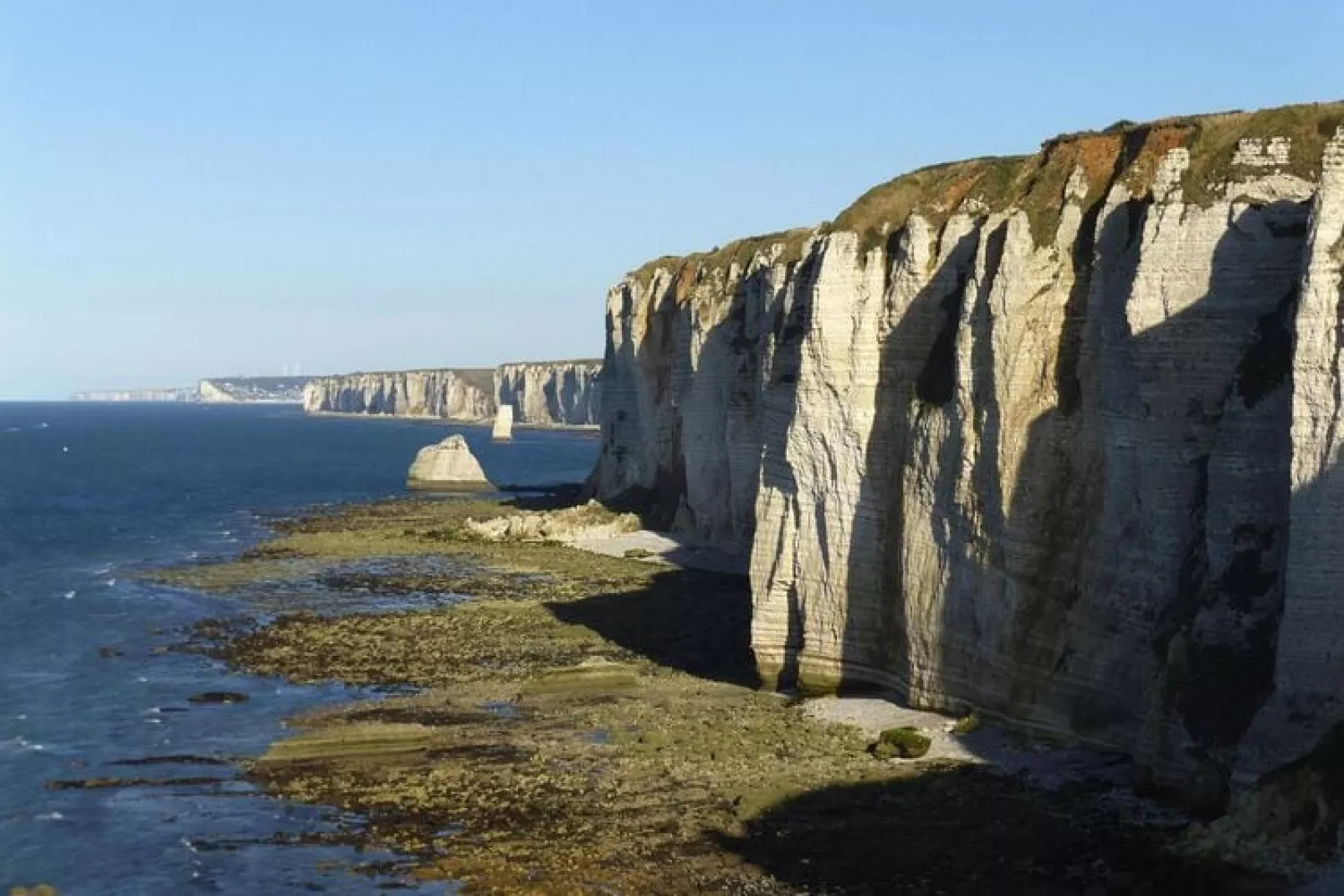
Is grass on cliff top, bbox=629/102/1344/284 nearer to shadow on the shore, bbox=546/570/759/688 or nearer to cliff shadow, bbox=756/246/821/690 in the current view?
cliff shadow, bbox=756/246/821/690

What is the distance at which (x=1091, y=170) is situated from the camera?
3731 centimetres

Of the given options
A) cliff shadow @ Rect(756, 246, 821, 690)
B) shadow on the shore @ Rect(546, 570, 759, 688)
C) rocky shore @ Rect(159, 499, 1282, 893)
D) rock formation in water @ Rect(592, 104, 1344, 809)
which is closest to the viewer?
rocky shore @ Rect(159, 499, 1282, 893)

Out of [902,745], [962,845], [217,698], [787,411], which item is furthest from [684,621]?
[962,845]

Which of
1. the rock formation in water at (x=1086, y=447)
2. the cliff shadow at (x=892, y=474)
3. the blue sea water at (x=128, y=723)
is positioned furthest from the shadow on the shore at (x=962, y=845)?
the cliff shadow at (x=892, y=474)

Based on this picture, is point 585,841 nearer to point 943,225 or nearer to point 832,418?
point 832,418

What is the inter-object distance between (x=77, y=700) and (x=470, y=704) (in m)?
12.2

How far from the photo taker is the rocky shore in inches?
1069

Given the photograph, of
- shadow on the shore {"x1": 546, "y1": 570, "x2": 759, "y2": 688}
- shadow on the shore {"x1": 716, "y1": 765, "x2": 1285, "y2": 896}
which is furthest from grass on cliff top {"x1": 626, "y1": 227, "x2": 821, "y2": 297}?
shadow on the shore {"x1": 716, "y1": 765, "x2": 1285, "y2": 896}

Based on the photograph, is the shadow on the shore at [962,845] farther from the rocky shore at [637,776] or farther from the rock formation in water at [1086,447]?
the rock formation in water at [1086,447]

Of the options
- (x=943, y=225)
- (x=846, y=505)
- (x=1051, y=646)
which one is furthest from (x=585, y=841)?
(x=943, y=225)

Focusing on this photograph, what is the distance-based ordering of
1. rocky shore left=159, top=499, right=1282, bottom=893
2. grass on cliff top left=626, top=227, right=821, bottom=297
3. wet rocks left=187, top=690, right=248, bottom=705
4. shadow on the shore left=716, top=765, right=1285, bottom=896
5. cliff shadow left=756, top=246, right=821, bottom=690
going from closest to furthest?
shadow on the shore left=716, top=765, right=1285, bottom=896
rocky shore left=159, top=499, right=1282, bottom=893
cliff shadow left=756, top=246, right=821, bottom=690
wet rocks left=187, top=690, right=248, bottom=705
grass on cliff top left=626, top=227, right=821, bottom=297

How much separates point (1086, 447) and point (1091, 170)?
25.1 feet

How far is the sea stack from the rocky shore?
204 feet

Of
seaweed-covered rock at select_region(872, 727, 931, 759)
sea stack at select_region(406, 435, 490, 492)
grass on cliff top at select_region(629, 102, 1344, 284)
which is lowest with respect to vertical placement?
seaweed-covered rock at select_region(872, 727, 931, 759)
